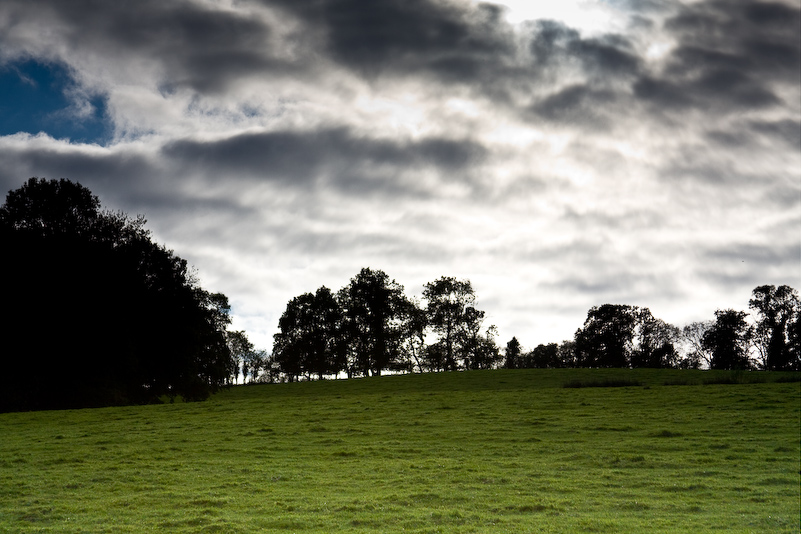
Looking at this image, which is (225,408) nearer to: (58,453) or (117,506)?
(58,453)

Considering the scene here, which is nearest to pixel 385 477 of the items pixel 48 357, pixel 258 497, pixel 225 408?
pixel 258 497

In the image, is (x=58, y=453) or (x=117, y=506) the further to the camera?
(x=58, y=453)

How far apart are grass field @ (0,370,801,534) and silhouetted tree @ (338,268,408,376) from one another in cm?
6475

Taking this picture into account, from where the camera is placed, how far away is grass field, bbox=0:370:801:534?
16312 mm

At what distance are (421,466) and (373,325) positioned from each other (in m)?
85.5

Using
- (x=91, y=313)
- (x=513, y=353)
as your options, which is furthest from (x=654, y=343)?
(x=91, y=313)

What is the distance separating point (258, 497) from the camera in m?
19.2

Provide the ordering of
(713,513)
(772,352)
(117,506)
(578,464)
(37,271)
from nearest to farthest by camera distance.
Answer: (713,513), (117,506), (578,464), (37,271), (772,352)

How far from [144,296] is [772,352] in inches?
4296

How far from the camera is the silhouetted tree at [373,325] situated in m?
109

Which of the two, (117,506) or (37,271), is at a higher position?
(37,271)

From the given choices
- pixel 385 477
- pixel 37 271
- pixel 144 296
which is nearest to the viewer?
pixel 385 477

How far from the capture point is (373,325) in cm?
10912

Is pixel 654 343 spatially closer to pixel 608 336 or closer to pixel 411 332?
Result: pixel 608 336
